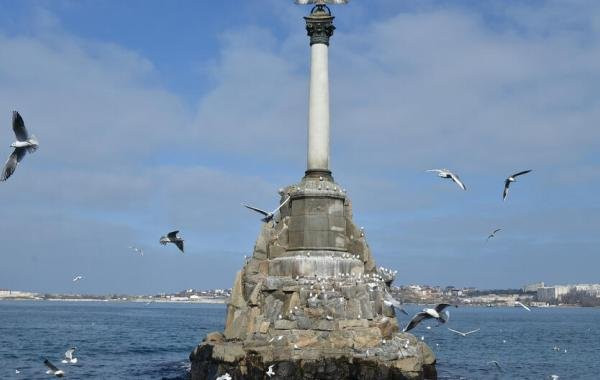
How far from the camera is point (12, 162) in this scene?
13.4 meters

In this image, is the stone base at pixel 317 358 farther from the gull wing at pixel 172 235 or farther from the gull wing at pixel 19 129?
the gull wing at pixel 19 129

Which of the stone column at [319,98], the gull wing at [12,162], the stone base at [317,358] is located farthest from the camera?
the stone column at [319,98]

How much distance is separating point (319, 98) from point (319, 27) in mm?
2933

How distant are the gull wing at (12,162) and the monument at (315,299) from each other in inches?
550

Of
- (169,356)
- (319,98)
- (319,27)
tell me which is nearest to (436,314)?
(319,98)

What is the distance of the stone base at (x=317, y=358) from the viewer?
84.8ft

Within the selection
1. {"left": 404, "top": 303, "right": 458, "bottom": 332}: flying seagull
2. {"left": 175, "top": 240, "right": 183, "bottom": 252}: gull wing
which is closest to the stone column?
{"left": 175, "top": 240, "right": 183, "bottom": 252}: gull wing

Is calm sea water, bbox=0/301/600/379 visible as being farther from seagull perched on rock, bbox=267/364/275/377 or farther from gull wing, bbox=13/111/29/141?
gull wing, bbox=13/111/29/141

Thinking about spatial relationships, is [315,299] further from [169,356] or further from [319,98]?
[169,356]

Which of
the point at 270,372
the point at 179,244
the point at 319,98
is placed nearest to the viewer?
the point at 179,244

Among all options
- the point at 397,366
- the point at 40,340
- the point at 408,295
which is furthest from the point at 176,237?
the point at 408,295

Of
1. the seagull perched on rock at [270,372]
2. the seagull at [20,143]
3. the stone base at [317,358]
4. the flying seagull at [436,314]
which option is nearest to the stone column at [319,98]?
the stone base at [317,358]

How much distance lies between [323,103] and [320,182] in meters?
3.19

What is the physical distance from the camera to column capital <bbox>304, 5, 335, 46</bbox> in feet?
103
